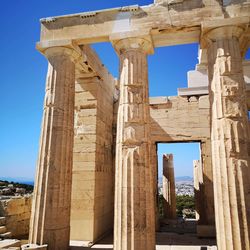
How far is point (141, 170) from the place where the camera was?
716 centimetres

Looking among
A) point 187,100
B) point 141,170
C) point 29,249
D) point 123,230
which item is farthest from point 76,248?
point 187,100

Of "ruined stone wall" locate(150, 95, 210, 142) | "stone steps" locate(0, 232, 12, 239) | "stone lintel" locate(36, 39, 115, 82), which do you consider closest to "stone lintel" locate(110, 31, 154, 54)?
"stone lintel" locate(36, 39, 115, 82)

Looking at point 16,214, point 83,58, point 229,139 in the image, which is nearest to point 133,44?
point 83,58

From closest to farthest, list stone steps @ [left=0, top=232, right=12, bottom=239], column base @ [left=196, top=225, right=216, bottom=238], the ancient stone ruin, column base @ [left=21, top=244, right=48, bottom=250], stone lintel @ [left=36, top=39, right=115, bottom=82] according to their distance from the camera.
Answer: the ancient stone ruin < column base @ [left=21, top=244, right=48, bottom=250] < stone lintel @ [left=36, top=39, right=115, bottom=82] < stone steps @ [left=0, top=232, right=12, bottom=239] < column base @ [left=196, top=225, right=216, bottom=238]

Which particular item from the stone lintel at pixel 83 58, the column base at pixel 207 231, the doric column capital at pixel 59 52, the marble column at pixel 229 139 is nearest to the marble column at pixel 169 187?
the column base at pixel 207 231

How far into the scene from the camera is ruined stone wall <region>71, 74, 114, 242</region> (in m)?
9.98

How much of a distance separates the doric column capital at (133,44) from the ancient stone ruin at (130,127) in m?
0.03

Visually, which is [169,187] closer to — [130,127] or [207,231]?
[207,231]

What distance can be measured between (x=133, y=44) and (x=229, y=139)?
4374 millimetres

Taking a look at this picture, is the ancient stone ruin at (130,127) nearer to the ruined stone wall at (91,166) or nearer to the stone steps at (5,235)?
the ruined stone wall at (91,166)

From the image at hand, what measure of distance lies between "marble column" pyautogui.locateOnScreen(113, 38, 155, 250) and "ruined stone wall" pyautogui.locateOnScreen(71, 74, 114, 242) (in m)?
3.27

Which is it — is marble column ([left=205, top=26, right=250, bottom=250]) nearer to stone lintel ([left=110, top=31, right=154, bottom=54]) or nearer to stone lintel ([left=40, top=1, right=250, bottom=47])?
stone lintel ([left=40, top=1, right=250, bottom=47])

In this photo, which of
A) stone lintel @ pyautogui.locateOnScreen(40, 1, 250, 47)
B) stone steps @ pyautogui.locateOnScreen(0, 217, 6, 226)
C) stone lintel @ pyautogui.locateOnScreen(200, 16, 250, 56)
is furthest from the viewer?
stone steps @ pyautogui.locateOnScreen(0, 217, 6, 226)

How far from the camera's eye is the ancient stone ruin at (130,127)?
265 inches
